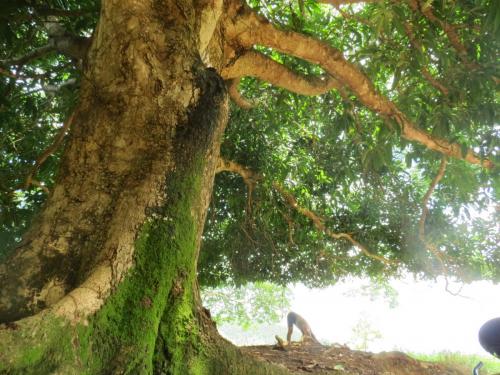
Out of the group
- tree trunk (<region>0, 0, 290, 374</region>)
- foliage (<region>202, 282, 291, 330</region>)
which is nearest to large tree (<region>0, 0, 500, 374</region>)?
tree trunk (<region>0, 0, 290, 374</region>)

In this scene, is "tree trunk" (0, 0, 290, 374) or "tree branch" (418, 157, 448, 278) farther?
"tree branch" (418, 157, 448, 278)

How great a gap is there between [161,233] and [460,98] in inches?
127

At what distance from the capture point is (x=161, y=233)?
1877 mm

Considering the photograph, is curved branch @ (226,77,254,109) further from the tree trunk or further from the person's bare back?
the person's bare back

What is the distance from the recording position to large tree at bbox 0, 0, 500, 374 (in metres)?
1.74

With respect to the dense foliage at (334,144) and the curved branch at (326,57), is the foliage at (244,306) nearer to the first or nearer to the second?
the dense foliage at (334,144)

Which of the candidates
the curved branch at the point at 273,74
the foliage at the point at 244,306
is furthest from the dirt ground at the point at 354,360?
the foliage at the point at 244,306

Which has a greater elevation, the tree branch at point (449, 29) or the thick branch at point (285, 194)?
the tree branch at point (449, 29)

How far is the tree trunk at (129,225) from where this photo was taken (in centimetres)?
158

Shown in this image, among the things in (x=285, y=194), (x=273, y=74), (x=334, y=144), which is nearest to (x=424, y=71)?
(x=273, y=74)

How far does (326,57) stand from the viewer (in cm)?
368

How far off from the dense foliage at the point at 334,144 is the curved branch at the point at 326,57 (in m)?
0.17

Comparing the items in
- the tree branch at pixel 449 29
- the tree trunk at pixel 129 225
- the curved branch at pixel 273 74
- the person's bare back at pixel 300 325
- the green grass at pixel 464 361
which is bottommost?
the green grass at pixel 464 361

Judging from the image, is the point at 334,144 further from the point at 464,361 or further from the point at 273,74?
the point at 464,361
